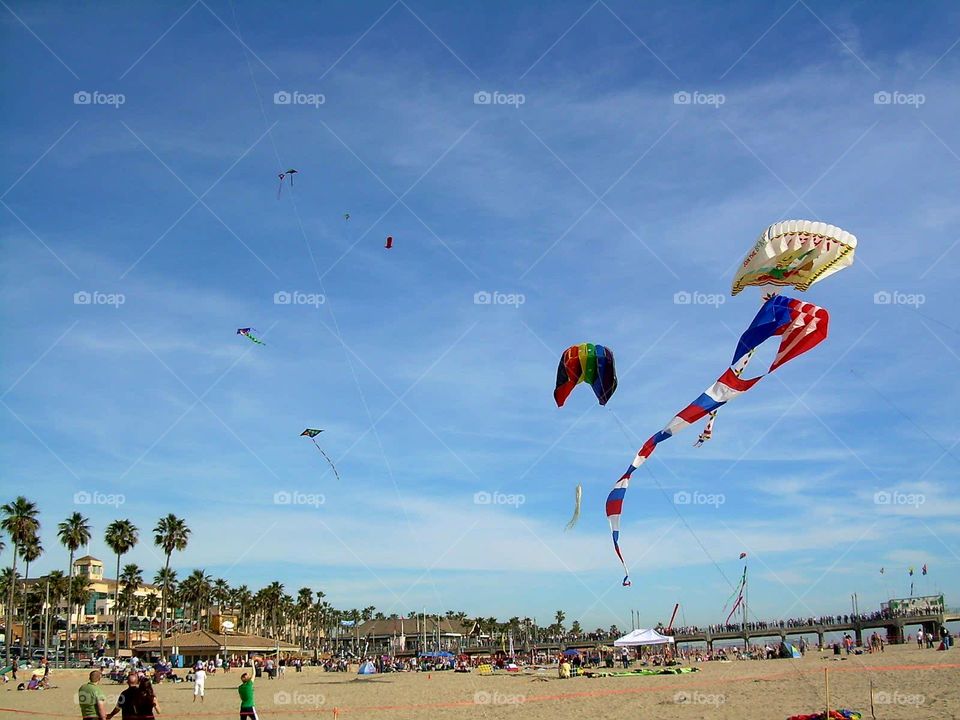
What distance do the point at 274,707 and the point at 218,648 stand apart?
1299 inches

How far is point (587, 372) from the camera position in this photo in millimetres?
20312

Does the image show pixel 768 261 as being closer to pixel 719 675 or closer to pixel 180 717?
pixel 180 717

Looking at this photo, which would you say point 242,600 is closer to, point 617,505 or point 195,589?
point 195,589

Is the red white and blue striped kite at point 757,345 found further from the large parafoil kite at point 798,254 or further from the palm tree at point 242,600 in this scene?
the palm tree at point 242,600

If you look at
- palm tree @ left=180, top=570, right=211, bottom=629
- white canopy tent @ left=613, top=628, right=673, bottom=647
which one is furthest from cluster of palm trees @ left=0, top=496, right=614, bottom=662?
white canopy tent @ left=613, top=628, right=673, bottom=647

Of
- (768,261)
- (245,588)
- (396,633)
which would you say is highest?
(768,261)

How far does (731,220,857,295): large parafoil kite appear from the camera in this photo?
15.1 m

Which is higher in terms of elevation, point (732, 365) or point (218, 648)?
point (732, 365)

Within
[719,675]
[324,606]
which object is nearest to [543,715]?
[719,675]

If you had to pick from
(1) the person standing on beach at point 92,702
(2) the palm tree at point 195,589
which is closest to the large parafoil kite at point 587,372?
(1) the person standing on beach at point 92,702

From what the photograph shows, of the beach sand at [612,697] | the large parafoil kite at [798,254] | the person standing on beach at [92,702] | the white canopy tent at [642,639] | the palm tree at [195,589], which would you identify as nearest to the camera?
the person standing on beach at [92,702]

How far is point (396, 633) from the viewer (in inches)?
3809

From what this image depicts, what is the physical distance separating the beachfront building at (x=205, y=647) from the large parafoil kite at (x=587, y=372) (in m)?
34.8

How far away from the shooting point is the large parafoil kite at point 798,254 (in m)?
15.1
